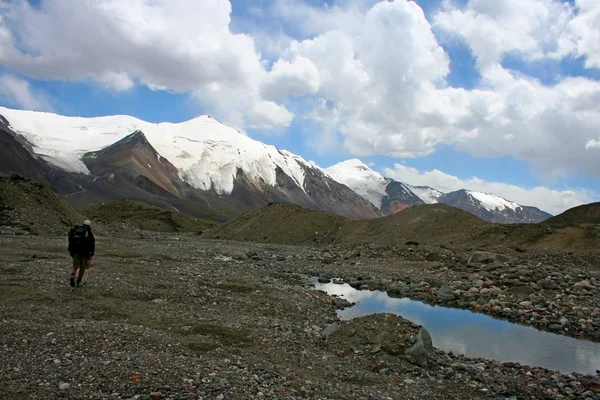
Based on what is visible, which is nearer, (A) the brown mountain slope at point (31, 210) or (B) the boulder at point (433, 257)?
(A) the brown mountain slope at point (31, 210)

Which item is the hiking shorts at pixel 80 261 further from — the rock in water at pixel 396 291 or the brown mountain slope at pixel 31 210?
the brown mountain slope at pixel 31 210

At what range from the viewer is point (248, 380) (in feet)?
35.4

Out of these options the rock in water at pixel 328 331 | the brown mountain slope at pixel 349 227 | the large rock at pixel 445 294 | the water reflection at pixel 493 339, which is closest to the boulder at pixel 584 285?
the large rock at pixel 445 294

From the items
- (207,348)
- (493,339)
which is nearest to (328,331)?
(207,348)

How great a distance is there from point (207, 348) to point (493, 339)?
12673 mm

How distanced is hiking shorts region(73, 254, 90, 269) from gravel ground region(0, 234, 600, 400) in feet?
3.62

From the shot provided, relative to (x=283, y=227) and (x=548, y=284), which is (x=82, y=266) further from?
(x=283, y=227)

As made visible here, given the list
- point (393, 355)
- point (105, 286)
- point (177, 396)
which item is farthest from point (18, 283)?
point (393, 355)

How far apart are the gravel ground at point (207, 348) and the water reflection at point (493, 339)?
60.7 inches

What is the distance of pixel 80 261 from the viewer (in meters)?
19.3

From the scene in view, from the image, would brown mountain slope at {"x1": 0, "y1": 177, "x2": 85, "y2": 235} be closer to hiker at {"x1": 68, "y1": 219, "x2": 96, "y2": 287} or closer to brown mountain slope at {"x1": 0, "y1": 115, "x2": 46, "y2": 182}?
hiker at {"x1": 68, "y1": 219, "x2": 96, "y2": 287}

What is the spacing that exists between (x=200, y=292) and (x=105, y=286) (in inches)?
171

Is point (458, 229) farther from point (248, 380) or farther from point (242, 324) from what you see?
point (248, 380)

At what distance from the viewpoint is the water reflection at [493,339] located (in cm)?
1638
